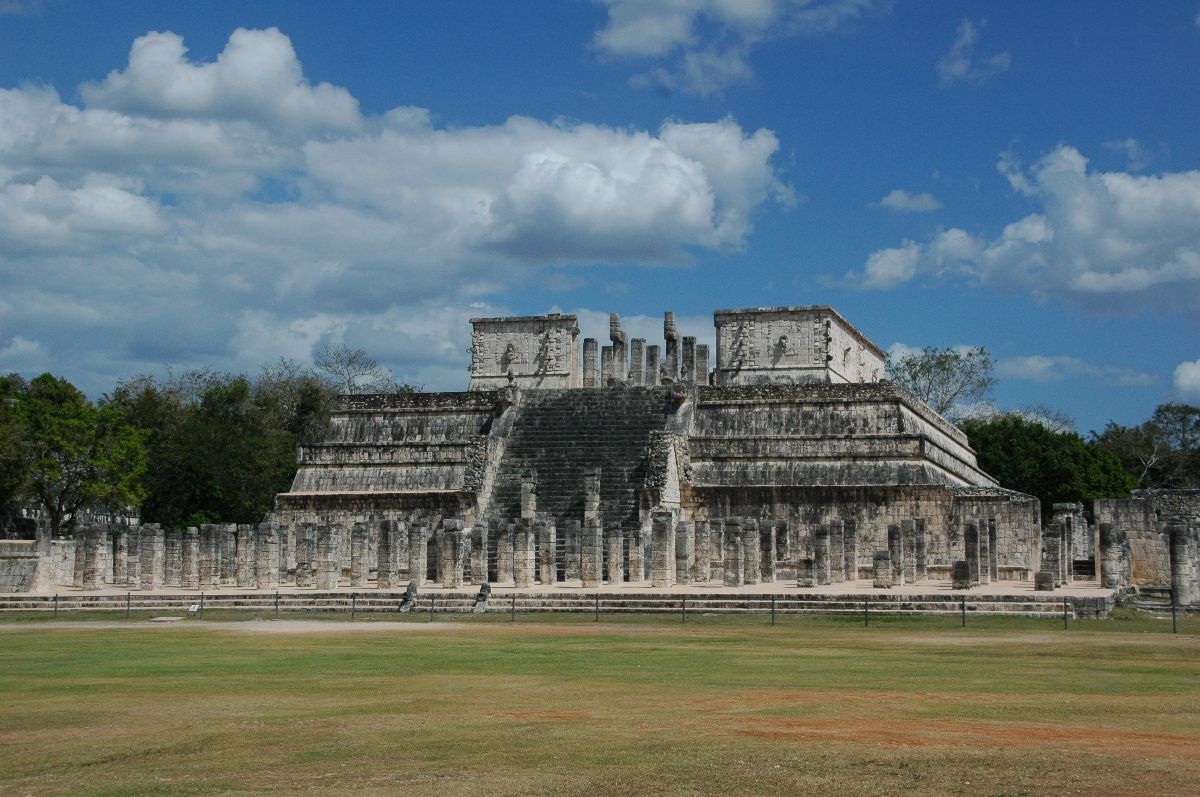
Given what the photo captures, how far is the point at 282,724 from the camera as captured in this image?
12266 mm

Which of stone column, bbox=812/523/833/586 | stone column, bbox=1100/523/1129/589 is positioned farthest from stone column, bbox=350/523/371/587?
stone column, bbox=1100/523/1129/589

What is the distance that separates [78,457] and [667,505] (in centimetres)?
2161

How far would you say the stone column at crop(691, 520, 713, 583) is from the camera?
3481 centimetres

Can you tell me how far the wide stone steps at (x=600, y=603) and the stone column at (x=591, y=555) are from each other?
3232 mm

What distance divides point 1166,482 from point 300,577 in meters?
49.5

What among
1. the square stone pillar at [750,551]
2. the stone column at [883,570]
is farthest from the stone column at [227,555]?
the stone column at [883,570]

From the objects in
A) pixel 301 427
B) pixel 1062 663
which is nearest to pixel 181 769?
pixel 1062 663

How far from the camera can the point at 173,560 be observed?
3753cm

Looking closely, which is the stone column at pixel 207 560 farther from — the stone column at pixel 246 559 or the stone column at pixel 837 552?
the stone column at pixel 837 552

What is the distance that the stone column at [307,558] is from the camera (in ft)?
115

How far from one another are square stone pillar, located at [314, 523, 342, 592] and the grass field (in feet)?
43.1

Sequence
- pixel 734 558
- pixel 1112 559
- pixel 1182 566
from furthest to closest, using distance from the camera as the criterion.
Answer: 1. pixel 734 558
2. pixel 1112 559
3. pixel 1182 566

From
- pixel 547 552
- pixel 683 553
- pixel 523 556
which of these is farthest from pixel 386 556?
pixel 683 553

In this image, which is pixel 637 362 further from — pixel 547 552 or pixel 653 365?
pixel 547 552
